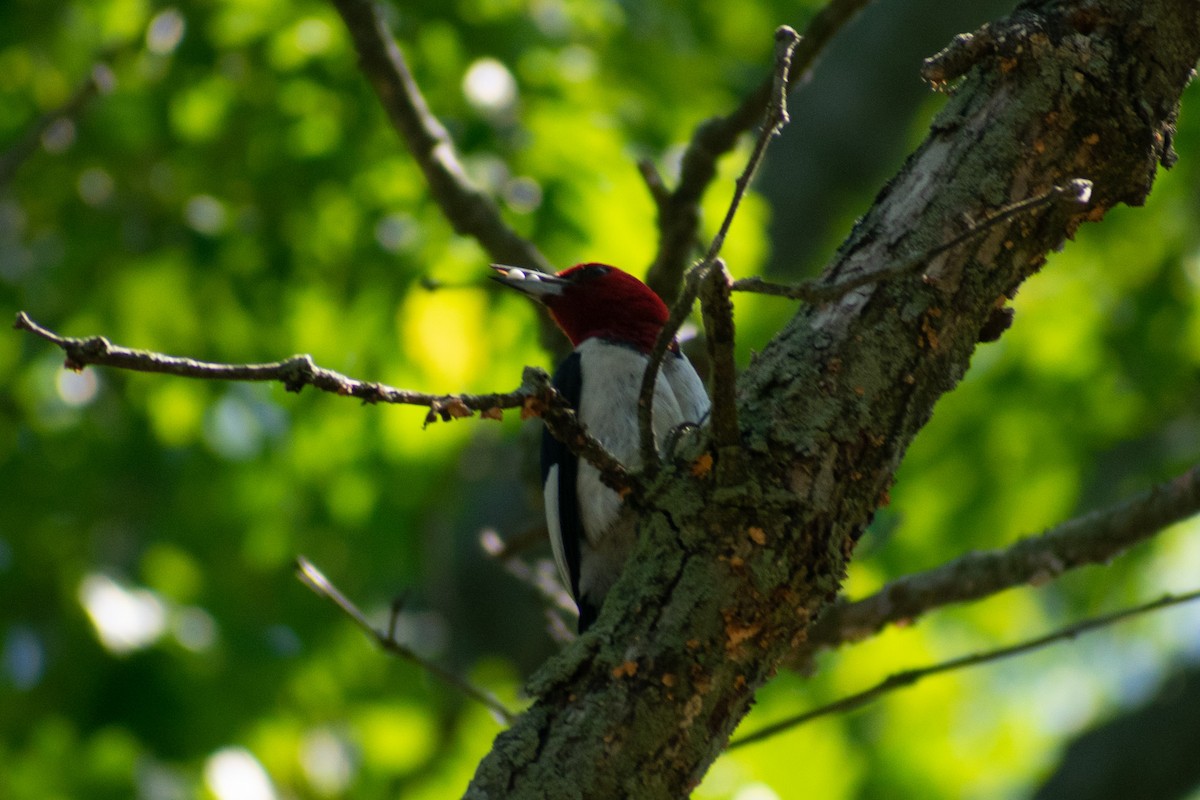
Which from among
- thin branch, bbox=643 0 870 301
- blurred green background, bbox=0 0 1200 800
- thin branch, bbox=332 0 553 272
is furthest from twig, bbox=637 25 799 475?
thin branch, bbox=332 0 553 272

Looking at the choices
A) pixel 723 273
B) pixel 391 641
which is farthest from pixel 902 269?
pixel 391 641

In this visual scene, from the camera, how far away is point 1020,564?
3.36 m

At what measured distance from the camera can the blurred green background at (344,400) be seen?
4.91 meters

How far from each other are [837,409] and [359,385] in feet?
2.55

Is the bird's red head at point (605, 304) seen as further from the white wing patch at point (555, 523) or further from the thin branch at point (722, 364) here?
the thin branch at point (722, 364)

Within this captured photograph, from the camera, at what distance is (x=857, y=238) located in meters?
2.23

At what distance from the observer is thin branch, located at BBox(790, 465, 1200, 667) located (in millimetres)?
3166

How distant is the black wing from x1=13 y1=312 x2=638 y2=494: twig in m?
1.58

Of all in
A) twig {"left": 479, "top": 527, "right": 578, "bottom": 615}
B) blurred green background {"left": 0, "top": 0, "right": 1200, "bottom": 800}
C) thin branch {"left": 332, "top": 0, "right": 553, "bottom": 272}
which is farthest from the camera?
blurred green background {"left": 0, "top": 0, "right": 1200, "bottom": 800}

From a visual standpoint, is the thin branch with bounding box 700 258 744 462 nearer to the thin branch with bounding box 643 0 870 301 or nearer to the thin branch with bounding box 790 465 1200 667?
the thin branch with bounding box 790 465 1200 667

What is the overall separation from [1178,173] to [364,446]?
4459 millimetres

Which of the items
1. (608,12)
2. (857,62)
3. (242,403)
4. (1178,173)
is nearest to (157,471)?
(242,403)

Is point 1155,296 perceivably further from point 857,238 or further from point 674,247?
point 857,238

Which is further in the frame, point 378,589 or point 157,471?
point 378,589
